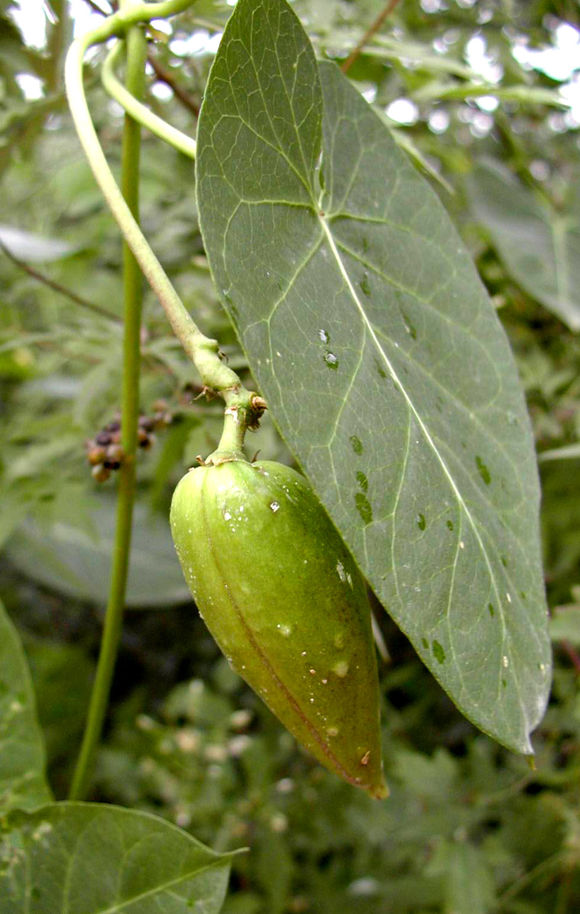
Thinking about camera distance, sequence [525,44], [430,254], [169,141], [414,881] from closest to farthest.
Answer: [169,141] < [430,254] < [414,881] < [525,44]

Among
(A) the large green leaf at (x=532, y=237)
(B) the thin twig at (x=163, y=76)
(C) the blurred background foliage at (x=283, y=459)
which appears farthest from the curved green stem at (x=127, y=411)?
(A) the large green leaf at (x=532, y=237)

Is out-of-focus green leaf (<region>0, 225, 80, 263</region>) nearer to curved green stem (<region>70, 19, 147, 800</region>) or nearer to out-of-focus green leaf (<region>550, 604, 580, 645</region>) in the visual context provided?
curved green stem (<region>70, 19, 147, 800</region>)

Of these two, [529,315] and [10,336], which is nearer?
[10,336]

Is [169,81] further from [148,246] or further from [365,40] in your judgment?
[148,246]

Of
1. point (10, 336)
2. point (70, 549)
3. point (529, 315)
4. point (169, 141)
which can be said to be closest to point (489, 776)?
point (529, 315)

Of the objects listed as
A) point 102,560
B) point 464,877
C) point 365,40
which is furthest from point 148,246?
point 102,560

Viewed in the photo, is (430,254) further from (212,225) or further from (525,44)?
(525,44)

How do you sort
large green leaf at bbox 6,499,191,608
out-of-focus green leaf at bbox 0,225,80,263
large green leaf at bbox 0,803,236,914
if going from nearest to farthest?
large green leaf at bbox 0,803,236,914 → out-of-focus green leaf at bbox 0,225,80,263 → large green leaf at bbox 6,499,191,608

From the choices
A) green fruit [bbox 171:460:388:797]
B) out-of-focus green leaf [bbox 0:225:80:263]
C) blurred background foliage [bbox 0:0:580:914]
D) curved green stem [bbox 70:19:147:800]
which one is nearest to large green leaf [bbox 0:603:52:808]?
curved green stem [bbox 70:19:147:800]
